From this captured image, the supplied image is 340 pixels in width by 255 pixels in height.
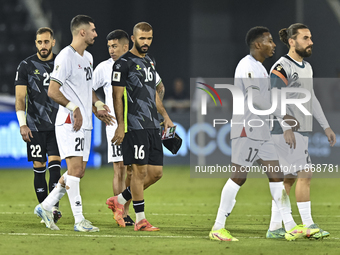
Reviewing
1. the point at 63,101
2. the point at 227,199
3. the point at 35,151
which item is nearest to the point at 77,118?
the point at 63,101

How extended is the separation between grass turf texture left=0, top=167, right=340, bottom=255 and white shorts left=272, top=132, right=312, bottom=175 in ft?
2.47

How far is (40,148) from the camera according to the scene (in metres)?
7.54

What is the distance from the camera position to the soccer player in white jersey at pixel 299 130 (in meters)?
6.17

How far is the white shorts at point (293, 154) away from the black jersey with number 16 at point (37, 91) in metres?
2.81

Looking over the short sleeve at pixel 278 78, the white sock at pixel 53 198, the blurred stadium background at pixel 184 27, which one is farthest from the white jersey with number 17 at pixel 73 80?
the blurred stadium background at pixel 184 27

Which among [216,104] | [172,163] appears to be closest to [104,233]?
[172,163]

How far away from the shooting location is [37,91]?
24.4 feet

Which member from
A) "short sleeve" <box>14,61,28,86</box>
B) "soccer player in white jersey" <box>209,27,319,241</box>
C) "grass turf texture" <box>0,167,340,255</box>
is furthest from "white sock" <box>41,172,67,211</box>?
"soccer player in white jersey" <box>209,27,319,241</box>

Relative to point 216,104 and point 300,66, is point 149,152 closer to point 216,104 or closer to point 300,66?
point 300,66

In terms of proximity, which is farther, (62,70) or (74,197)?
(74,197)

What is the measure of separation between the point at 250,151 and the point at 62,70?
2127 millimetres

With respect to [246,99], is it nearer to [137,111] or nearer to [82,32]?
[137,111]

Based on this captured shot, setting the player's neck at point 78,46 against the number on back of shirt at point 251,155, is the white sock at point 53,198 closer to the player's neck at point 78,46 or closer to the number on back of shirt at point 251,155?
the player's neck at point 78,46

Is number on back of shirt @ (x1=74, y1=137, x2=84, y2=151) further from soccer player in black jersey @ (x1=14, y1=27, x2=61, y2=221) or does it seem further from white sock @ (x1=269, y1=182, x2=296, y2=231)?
white sock @ (x1=269, y1=182, x2=296, y2=231)
